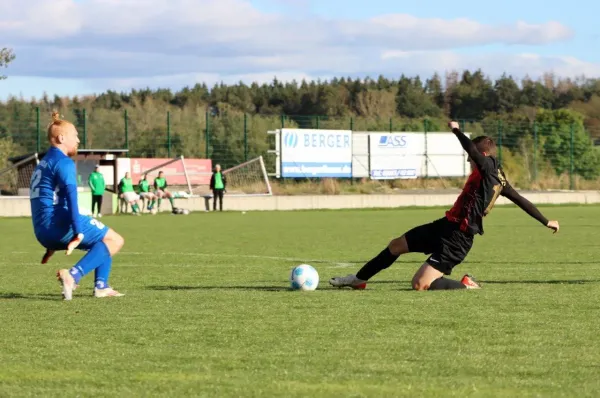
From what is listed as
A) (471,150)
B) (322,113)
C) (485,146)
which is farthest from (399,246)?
(322,113)

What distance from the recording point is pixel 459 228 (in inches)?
444

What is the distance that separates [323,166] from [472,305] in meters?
38.6

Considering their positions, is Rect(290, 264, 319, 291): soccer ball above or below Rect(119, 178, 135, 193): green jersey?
above

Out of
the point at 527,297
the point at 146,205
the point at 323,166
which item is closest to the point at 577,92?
the point at 323,166

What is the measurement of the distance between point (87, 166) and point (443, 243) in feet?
111

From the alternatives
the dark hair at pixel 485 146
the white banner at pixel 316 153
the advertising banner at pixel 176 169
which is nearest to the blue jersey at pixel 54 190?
the dark hair at pixel 485 146

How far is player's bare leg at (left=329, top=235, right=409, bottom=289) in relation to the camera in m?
11.3

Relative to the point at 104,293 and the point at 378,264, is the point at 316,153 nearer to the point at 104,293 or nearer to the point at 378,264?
the point at 378,264

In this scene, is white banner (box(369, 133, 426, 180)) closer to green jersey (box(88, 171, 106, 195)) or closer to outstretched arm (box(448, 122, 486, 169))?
green jersey (box(88, 171, 106, 195))

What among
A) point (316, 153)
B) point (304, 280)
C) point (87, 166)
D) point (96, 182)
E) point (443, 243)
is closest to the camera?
point (443, 243)

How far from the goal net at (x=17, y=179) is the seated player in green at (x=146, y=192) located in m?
4.09

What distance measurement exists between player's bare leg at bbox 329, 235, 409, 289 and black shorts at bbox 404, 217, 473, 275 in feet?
0.29

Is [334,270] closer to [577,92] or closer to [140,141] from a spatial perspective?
[140,141]

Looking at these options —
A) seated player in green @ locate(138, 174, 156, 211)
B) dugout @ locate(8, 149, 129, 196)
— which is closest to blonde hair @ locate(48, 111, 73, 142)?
seated player in green @ locate(138, 174, 156, 211)
